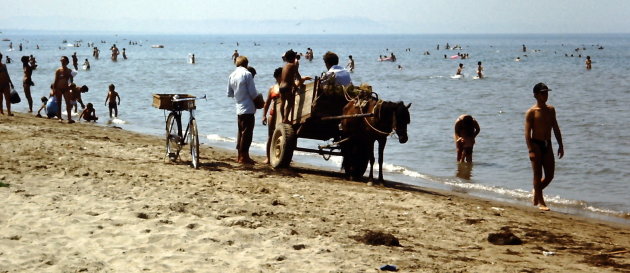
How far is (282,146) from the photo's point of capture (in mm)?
12406

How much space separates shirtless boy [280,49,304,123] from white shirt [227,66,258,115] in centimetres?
48

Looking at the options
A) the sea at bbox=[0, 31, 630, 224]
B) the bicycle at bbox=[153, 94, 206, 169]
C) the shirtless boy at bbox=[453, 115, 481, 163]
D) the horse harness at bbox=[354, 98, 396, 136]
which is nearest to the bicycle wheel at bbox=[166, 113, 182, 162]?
the bicycle at bbox=[153, 94, 206, 169]

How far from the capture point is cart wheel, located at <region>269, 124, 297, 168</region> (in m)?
12.3

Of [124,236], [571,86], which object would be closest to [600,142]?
[124,236]

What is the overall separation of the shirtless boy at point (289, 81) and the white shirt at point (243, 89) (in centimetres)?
48

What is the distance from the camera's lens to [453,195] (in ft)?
42.5

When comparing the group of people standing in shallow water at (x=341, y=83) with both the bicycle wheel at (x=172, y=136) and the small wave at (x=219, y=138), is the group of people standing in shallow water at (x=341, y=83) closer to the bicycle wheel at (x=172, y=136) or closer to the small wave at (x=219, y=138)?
the bicycle wheel at (x=172, y=136)

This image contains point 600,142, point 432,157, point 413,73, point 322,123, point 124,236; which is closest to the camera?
point 124,236

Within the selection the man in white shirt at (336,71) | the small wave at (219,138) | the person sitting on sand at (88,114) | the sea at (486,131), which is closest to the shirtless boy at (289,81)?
the man in white shirt at (336,71)

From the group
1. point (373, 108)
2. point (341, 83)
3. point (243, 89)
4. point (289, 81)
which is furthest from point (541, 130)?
point (243, 89)

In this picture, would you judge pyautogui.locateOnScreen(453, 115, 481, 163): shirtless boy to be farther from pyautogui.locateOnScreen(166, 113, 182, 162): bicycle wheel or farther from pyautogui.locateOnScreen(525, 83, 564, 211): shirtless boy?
pyautogui.locateOnScreen(166, 113, 182, 162): bicycle wheel

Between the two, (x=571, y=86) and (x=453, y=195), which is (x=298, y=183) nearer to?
(x=453, y=195)

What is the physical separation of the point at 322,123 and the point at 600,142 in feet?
39.0

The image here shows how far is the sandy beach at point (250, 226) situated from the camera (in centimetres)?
678
